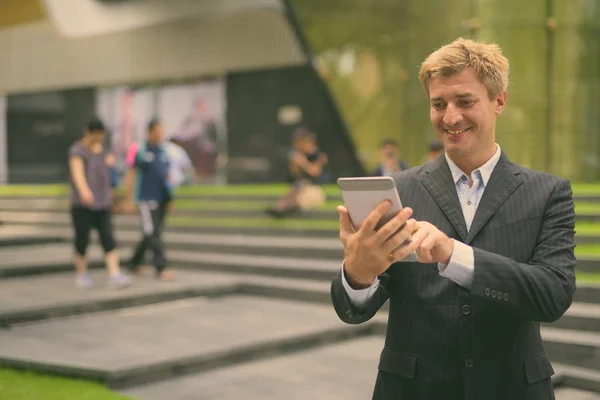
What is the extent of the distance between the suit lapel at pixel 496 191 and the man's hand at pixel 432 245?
0.60 feet

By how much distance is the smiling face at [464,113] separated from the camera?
6.29 ft

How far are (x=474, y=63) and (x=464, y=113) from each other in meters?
0.13

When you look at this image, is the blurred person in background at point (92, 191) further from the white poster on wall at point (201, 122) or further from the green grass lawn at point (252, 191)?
the white poster on wall at point (201, 122)

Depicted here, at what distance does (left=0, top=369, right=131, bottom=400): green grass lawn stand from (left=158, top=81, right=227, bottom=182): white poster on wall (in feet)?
55.7

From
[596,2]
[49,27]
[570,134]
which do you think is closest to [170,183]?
A: [570,134]

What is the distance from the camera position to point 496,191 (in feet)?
6.59

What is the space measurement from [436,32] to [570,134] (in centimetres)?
332

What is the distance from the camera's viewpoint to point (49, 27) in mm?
26125

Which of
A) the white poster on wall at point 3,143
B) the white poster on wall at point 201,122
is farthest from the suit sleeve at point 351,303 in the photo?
the white poster on wall at point 3,143

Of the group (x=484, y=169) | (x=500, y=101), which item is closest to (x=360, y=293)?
(x=484, y=169)

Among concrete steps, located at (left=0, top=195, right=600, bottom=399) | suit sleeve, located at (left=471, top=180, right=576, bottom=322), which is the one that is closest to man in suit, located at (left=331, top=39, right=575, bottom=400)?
suit sleeve, located at (left=471, top=180, right=576, bottom=322)

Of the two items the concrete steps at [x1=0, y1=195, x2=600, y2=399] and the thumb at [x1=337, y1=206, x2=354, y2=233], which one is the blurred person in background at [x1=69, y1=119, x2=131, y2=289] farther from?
the thumb at [x1=337, y1=206, x2=354, y2=233]

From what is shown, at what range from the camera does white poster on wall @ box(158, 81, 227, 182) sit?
74.2 ft

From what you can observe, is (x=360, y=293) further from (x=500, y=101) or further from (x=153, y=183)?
(x=153, y=183)
